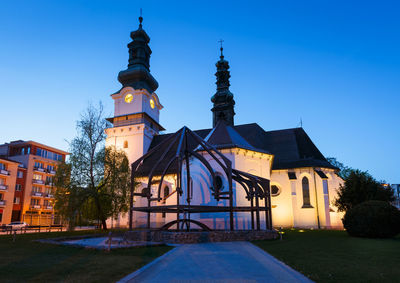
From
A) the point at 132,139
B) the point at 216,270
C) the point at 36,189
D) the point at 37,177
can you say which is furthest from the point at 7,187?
the point at 216,270

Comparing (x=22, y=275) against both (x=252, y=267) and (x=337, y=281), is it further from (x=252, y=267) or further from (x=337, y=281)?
(x=337, y=281)

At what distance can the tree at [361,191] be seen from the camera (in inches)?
→ 993

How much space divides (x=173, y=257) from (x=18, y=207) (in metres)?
47.2

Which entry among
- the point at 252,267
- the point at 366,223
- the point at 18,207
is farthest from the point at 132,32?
the point at 252,267

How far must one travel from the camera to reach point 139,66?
4231cm

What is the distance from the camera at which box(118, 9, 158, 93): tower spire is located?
42.1 m

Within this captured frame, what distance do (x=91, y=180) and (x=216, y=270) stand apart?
19.3 m

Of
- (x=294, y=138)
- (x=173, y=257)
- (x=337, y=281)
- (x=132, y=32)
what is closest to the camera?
(x=337, y=281)

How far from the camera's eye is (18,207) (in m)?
46.3

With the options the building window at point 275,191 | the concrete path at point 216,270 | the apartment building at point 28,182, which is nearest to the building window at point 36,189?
the apartment building at point 28,182

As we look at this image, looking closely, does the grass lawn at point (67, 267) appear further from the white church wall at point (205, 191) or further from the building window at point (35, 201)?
the building window at point (35, 201)

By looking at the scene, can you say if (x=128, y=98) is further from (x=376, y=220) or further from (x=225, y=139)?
(x=376, y=220)

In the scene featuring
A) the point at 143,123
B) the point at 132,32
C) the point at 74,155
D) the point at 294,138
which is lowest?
the point at 74,155

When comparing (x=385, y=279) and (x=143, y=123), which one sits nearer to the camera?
(x=385, y=279)
